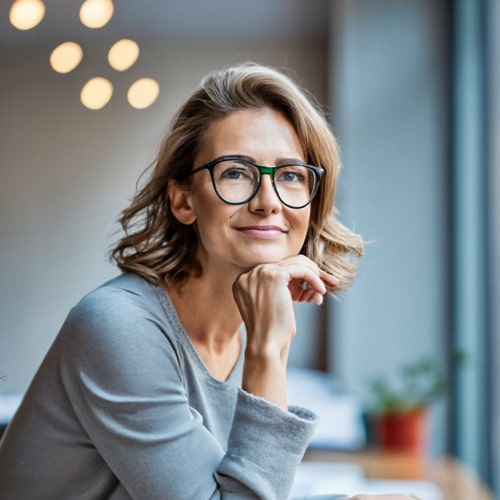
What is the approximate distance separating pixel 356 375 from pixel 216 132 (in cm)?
236

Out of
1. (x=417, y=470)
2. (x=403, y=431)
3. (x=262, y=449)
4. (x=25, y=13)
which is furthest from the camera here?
(x=403, y=431)

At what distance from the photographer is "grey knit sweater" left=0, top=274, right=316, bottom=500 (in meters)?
0.78

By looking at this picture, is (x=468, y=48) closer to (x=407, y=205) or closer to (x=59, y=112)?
(x=407, y=205)

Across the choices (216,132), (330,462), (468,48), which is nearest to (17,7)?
(216,132)

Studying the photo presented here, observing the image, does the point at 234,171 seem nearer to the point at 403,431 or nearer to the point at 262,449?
the point at 262,449

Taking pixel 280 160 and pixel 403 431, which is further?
pixel 403 431

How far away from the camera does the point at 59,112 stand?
928mm

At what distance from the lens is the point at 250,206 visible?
86 cm

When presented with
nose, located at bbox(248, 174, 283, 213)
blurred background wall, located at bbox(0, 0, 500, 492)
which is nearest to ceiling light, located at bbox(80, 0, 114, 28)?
blurred background wall, located at bbox(0, 0, 500, 492)

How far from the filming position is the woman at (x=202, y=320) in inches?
31.0

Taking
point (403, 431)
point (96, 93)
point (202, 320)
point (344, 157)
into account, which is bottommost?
point (403, 431)

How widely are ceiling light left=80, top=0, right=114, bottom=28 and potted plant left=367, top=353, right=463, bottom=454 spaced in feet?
6.42

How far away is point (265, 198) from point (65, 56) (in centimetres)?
28

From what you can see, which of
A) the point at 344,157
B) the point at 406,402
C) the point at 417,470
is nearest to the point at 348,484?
the point at 417,470
